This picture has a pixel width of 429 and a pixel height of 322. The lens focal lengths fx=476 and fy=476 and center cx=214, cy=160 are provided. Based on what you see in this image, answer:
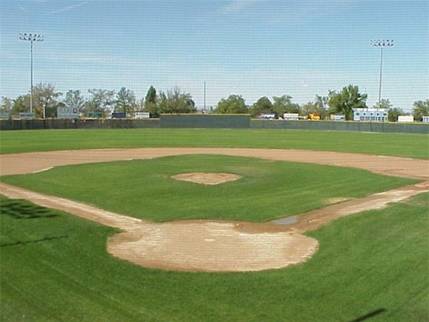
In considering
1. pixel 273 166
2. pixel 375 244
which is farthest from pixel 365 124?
pixel 375 244

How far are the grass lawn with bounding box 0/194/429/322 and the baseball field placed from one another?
2cm

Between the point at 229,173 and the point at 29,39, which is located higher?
the point at 29,39

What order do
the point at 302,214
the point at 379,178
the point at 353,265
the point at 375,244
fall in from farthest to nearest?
the point at 379,178 < the point at 302,214 < the point at 375,244 < the point at 353,265

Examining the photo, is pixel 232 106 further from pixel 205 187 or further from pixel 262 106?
pixel 205 187

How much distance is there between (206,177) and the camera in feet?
56.0

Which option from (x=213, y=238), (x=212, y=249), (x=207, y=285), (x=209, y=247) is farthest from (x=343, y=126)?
(x=207, y=285)

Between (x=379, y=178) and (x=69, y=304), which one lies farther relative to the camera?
(x=379, y=178)

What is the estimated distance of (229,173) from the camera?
59.8 feet

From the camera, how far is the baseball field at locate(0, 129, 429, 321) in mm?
5719

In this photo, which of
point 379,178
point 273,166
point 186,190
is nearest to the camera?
point 186,190

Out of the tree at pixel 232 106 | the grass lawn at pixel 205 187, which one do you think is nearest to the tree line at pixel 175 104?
the tree at pixel 232 106

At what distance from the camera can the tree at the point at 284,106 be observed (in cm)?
14862

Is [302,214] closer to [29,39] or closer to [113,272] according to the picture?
[113,272]

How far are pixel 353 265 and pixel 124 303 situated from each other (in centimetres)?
364
